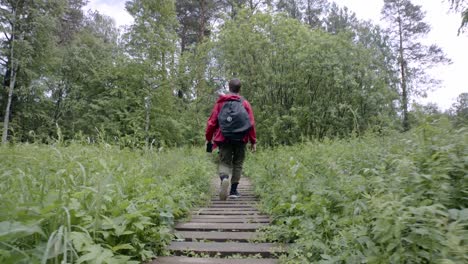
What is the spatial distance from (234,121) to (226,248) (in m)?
3.03

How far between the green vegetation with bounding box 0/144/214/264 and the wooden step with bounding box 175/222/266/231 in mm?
241

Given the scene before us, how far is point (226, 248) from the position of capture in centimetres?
297

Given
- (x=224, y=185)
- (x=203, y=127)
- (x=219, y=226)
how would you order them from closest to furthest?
(x=219, y=226) → (x=224, y=185) → (x=203, y=127)

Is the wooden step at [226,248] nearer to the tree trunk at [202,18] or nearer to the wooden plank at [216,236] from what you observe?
the wooden plank at [216,236]

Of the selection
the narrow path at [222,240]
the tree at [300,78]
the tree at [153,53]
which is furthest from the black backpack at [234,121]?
the tree at [153,53]

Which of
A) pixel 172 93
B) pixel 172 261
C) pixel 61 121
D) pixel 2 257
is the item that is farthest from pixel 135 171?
pixel 61 121

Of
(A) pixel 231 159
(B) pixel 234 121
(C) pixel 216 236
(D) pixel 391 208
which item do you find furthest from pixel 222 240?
(A) pixel 231 159

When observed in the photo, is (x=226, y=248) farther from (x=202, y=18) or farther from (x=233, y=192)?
(x=202, y=18)

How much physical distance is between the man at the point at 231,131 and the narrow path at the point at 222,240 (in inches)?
48.2

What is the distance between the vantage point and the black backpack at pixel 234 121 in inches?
225

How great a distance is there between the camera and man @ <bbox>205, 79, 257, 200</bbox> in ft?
18.8

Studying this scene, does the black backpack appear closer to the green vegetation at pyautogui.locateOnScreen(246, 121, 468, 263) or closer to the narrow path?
the narrow path

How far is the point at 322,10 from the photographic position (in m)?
29.9

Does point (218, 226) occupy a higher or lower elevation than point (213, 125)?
lower
